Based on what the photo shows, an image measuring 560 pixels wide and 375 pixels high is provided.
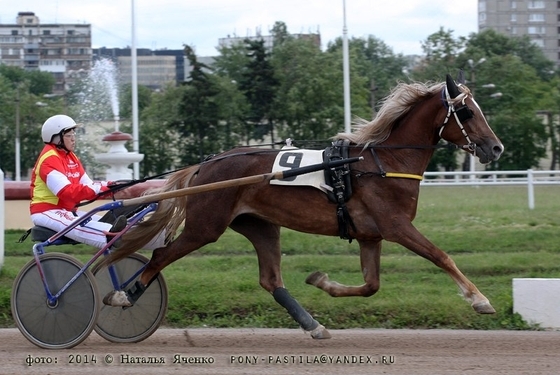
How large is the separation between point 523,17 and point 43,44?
6928 cm

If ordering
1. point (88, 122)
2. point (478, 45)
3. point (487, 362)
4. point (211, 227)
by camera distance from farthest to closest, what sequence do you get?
point (478, 45) → point (88, 122) → point (211, 227) → point (487, 362)

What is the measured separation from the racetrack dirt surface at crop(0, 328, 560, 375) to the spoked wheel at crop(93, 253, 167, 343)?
11 cm

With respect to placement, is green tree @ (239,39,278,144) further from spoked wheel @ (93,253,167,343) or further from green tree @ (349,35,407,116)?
spoked wheel @ (93,253,167,343)

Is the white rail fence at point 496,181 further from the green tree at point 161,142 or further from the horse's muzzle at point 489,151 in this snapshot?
the green tree at point 161,142

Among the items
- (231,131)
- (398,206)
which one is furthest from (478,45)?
(398,206)

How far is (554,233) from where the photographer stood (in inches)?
490

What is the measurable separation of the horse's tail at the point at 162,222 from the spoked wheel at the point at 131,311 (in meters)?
0.23

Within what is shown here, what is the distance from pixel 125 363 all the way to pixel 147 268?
1.16 m

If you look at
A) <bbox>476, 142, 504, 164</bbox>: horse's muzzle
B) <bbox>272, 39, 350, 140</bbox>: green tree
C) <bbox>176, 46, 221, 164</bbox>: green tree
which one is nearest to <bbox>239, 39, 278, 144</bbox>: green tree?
<bbox>272, 39, 350, 140</bbox>: green tree

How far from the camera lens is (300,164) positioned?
7.50 m

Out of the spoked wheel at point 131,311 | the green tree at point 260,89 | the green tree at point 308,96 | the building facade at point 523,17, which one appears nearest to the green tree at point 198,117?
the green tree at point 260,89

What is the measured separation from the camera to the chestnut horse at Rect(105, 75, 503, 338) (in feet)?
24.1

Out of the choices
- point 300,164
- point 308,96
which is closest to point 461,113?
point 300,164

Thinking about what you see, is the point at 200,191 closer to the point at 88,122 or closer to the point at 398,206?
the point at 398,206
